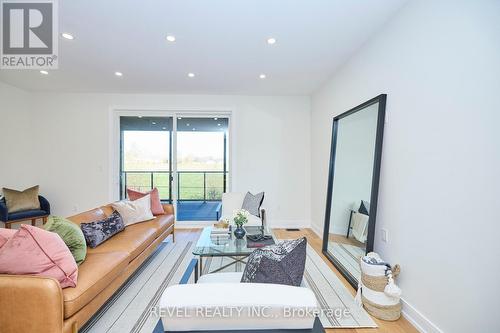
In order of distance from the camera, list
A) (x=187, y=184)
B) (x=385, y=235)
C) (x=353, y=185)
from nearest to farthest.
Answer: (x=385, y=235), (x=353, y=185), (x=187, y=184)

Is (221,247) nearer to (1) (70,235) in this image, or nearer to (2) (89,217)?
(1) (70,235)

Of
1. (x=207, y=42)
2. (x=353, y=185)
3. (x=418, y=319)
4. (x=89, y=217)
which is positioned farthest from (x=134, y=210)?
(x=418, y=319)

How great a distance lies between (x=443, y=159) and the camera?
1619 millimetres

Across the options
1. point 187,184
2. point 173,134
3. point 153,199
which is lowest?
point 153,199

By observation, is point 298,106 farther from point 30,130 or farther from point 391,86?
point 30,130

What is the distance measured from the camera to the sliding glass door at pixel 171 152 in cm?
471

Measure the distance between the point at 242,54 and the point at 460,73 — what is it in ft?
7.18

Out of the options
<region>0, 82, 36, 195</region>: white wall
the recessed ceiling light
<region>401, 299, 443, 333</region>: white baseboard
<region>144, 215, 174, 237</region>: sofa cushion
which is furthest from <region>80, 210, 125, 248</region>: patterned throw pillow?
<region>401, 299, 443, 333</region>: white baseboard

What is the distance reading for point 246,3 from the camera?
6.52 feet

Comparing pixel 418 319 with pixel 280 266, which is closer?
pixel 280 266

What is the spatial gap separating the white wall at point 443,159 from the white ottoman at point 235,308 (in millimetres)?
1223

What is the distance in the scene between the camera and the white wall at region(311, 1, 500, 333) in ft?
4.39

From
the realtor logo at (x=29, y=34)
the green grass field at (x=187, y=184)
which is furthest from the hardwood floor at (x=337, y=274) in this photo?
the realtor logo at (x=29, y=34)

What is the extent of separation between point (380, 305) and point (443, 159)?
1290mm
